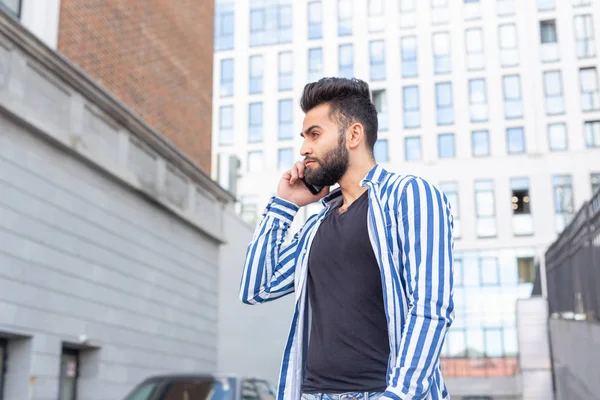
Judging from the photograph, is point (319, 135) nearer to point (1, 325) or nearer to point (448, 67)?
point (1, 325)

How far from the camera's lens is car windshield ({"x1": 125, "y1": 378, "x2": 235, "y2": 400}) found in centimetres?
975

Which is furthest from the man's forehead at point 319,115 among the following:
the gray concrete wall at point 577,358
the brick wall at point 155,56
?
the brick wall at point 155,56

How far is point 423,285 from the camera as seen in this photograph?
2.46 metres

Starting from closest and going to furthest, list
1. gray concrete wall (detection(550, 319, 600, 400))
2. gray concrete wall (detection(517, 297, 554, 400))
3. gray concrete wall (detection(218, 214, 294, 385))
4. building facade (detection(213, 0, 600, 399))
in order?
gray concrete wall (detection(550, 319, 600, 400)) < gray concrete wall (detection(517, 297, 554, 400)) < gray concrete wall (detection(218, 214, 294, 385)) < building facade (detection(213, 0, 600, 399))

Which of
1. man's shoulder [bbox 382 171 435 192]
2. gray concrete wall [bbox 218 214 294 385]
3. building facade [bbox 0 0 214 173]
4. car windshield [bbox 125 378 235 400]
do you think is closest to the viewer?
man's shoulder [bbox 382 171 435 192]

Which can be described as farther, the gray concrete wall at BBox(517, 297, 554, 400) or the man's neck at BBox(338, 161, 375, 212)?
the gray concrete wall at BBox(517, 297, 554, 400)

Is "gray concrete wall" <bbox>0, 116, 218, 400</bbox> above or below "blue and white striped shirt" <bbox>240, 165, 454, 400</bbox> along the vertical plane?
above

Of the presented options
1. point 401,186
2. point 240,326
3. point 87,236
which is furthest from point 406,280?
point 240,326

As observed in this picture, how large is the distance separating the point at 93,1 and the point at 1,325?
6403mm

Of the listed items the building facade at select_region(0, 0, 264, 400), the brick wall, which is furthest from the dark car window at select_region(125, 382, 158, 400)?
the brick wall

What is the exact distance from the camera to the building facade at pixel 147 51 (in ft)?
42.8

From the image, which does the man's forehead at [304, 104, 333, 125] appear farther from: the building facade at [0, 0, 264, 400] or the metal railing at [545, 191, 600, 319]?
the building facade at [0, 0, 264, 400]

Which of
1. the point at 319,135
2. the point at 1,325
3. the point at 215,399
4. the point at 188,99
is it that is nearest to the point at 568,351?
the point at 215,399

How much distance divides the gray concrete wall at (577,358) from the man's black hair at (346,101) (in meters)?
5.83
